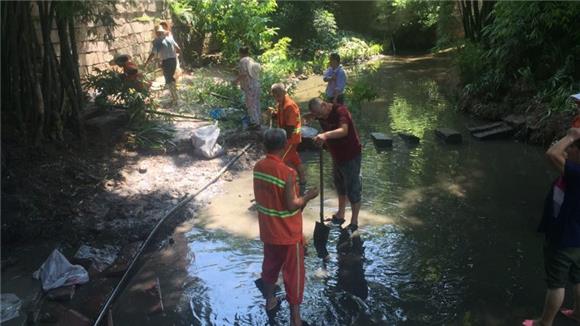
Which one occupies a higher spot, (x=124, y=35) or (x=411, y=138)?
(x=124, y=35)

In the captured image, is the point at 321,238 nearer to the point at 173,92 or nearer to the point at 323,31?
the point at 173,92

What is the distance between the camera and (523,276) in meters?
5.24

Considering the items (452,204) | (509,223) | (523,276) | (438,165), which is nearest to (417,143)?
(438,165)

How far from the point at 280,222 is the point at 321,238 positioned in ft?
6.06

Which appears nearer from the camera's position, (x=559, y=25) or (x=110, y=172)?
(x=110, y=172)

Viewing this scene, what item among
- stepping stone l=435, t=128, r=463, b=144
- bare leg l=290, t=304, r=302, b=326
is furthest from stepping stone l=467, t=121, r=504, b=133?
bare leg l=290, t=304, r=302, b=326

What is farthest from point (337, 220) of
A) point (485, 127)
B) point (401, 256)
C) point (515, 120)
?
point (515, 120)

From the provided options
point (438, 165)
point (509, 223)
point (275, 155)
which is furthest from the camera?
point (438, 165)

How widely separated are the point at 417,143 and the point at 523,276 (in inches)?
202

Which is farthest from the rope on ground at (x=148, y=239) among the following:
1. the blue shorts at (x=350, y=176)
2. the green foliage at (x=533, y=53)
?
the green foliage at (x=533, y=53)

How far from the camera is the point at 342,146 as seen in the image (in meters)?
5.90

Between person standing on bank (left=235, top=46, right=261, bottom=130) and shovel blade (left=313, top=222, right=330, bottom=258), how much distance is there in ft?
15.5

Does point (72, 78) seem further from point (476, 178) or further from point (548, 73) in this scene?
point (548, 73)

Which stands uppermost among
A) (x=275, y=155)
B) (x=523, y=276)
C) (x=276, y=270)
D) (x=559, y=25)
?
(x=559, y=25)
